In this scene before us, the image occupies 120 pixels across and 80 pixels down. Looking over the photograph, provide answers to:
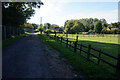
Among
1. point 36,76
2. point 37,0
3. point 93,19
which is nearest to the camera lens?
point 36,76

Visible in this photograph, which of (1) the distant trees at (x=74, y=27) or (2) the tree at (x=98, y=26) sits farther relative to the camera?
(1) the distant trees at (x=74, y=27)

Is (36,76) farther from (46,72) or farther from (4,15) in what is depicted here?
(4,15)

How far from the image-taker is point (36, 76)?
5.14 metres

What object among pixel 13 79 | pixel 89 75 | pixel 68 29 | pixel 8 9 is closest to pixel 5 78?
pixel 13 79

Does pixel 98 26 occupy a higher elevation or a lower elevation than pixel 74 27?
lower

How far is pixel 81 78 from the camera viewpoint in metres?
4.95

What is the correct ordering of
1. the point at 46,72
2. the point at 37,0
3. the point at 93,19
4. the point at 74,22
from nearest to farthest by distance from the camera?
the point at 46,72, the point at 37,0, the point at 74,22, the point at 93,19

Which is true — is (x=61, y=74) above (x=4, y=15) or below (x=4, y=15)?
below

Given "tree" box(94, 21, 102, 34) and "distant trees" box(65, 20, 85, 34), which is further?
"distant trees" box(65, 20, 85, 34)

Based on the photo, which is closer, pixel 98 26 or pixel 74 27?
pixel 98 26

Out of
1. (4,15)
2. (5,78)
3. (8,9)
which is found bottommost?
(5,78)

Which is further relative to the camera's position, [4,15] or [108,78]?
[4,15]

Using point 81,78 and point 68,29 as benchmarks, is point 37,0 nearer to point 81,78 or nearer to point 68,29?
point 81,78

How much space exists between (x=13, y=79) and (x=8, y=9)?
80.3 feet
